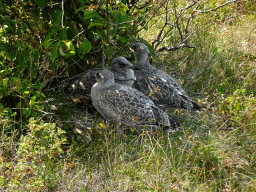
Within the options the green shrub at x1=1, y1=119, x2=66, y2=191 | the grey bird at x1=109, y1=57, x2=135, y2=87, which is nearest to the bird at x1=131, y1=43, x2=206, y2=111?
the grey bird at x1=109, y1=57, x2=135, y2=87

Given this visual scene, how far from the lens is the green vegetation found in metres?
2.81

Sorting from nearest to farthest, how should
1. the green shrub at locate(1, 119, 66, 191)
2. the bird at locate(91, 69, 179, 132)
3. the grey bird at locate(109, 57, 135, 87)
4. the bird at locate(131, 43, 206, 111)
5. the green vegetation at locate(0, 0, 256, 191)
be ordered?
the green shrub at locate(1, 119, 66, 191), the green vegetation at locate(0, 0, 256, 191), the bird at locate(91, 69, 179, 132), the bird at locate(131, 43, 206, 111), the grey bird at locate(109, 57, 135, 87)

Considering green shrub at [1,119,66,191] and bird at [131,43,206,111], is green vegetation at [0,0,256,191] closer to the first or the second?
green shrub at [1,119,66,191]

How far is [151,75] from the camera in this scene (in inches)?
189

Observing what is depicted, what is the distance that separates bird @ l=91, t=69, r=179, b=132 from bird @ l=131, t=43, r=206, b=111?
500 millimetres

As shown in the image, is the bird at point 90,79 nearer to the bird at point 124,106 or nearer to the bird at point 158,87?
the bird at point 158,87

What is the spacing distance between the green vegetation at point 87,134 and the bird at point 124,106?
180 mm

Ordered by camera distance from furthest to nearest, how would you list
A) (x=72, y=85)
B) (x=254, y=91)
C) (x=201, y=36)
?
(x=201, y=36) < (x=254, y=91) < (x=72, y=85)

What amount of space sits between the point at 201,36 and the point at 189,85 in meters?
1.52

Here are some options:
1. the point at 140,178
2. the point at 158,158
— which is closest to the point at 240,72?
the point at 158,158

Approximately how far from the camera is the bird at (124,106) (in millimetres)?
3957

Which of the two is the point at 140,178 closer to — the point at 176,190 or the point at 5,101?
Result: the point at 176,190

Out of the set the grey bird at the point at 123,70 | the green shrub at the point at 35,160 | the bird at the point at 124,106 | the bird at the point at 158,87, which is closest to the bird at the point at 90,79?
the grey bird at the point at 123,70

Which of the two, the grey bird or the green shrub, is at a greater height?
the grey bird
